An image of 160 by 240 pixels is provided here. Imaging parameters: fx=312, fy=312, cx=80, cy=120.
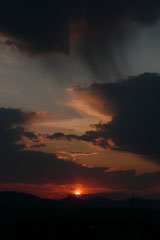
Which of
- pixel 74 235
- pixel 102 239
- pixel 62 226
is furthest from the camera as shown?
pixel 62 226

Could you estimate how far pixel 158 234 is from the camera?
88.9 m

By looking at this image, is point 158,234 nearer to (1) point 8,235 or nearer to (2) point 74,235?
(2) point 74,235

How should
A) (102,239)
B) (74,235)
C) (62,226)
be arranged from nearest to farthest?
(102,239) < (74,235) < (62,226)

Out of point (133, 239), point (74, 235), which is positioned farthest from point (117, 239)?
point (74, 235)

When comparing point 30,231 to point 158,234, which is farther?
point 158,234

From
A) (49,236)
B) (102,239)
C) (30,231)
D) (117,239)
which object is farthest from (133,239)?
(30,231)

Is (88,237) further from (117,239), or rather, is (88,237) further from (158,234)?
(158,234)

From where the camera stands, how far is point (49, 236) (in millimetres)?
77875

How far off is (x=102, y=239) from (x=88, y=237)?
5.08 m

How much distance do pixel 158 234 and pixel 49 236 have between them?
32.1 metres

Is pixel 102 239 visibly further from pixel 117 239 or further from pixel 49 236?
pixel 49 236

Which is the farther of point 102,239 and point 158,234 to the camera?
point 158,234

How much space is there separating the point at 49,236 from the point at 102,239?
13544 mm

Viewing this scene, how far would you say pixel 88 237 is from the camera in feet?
255
